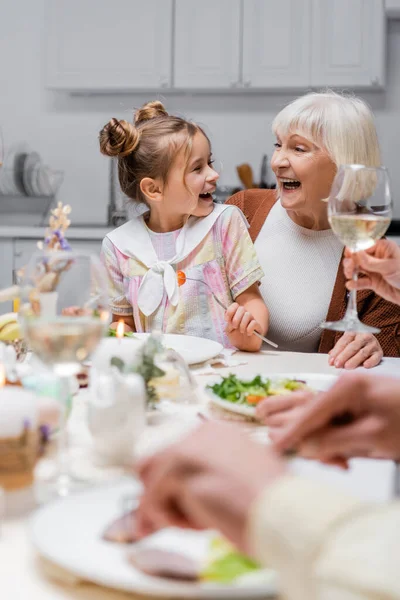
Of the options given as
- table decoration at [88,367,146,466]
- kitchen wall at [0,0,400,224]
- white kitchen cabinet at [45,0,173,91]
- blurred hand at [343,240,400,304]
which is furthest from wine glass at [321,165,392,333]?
kitchen wall at [0,0,400,224]

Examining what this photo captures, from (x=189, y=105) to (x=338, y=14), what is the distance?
96 centimetres

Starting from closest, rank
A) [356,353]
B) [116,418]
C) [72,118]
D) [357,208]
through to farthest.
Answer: [116,418] < [357,208] < [356,353] < [72,118]

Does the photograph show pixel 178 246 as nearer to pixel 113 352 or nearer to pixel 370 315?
pixel 370 315

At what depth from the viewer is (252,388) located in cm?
109

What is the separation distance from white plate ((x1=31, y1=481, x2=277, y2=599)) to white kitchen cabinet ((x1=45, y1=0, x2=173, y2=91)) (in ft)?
11.4

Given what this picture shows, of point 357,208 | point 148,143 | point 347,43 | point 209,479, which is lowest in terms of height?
point 209,479

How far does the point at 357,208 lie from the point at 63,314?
2.19ft

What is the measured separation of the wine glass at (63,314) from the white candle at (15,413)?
0.05 meters

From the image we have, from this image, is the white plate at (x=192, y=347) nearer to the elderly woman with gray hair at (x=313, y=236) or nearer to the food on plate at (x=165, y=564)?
the elderly woman with gray hair at (x=313, y=236)

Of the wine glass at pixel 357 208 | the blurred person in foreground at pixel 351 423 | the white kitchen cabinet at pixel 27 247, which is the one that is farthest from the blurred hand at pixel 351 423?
the white kitchen cabinet at pixel 27 247

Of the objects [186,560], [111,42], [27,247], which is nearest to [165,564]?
[186,560]

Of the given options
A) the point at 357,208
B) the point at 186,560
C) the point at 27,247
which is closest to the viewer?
the point at 186,560

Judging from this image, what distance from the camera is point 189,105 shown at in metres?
4.34

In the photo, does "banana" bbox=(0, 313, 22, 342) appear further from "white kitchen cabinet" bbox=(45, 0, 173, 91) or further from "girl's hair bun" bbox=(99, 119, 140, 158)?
"white kitchen cabinet" bbox=(45, 0, 173, 91)
